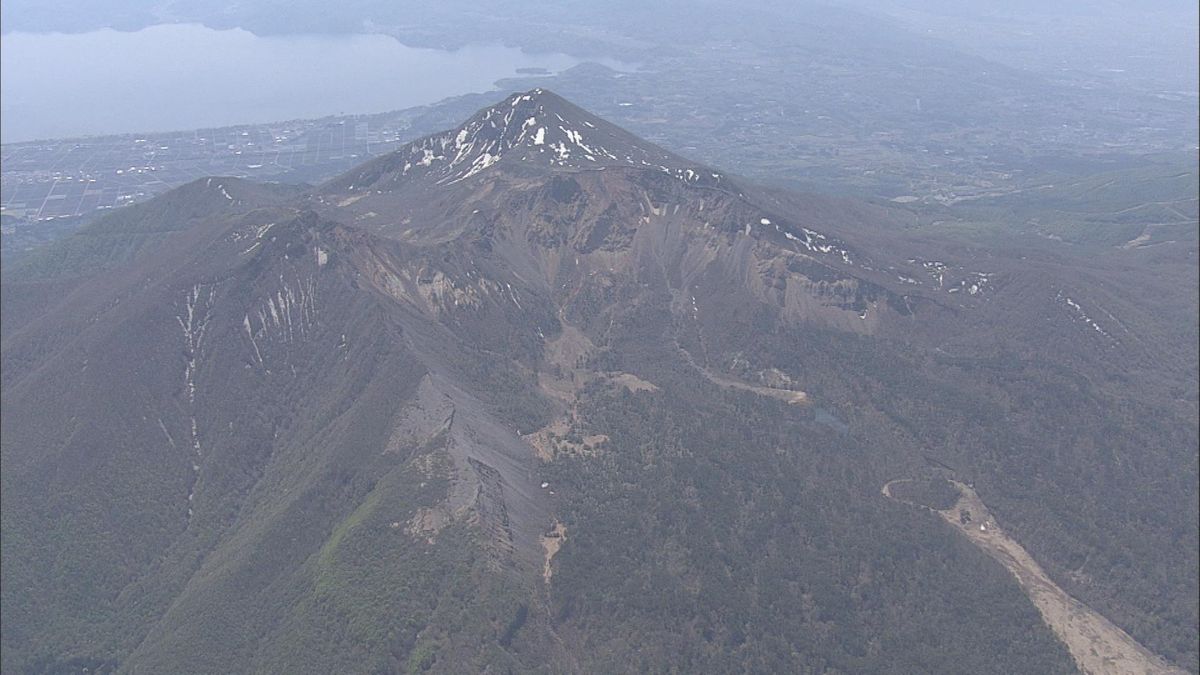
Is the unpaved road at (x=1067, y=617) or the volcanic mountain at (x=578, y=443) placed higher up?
the volcanic mountain at (x=578, y=443)

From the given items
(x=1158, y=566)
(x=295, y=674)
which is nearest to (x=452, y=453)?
(x=295, y=674)

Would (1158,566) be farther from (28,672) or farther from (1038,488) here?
(28,672)

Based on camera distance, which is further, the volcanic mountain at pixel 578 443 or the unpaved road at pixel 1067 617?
the unpaved road at pixel 1067 617

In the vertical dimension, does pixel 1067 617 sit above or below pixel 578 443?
below

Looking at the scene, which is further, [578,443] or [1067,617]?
[578,443]

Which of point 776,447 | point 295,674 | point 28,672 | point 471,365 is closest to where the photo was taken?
point 295,674
